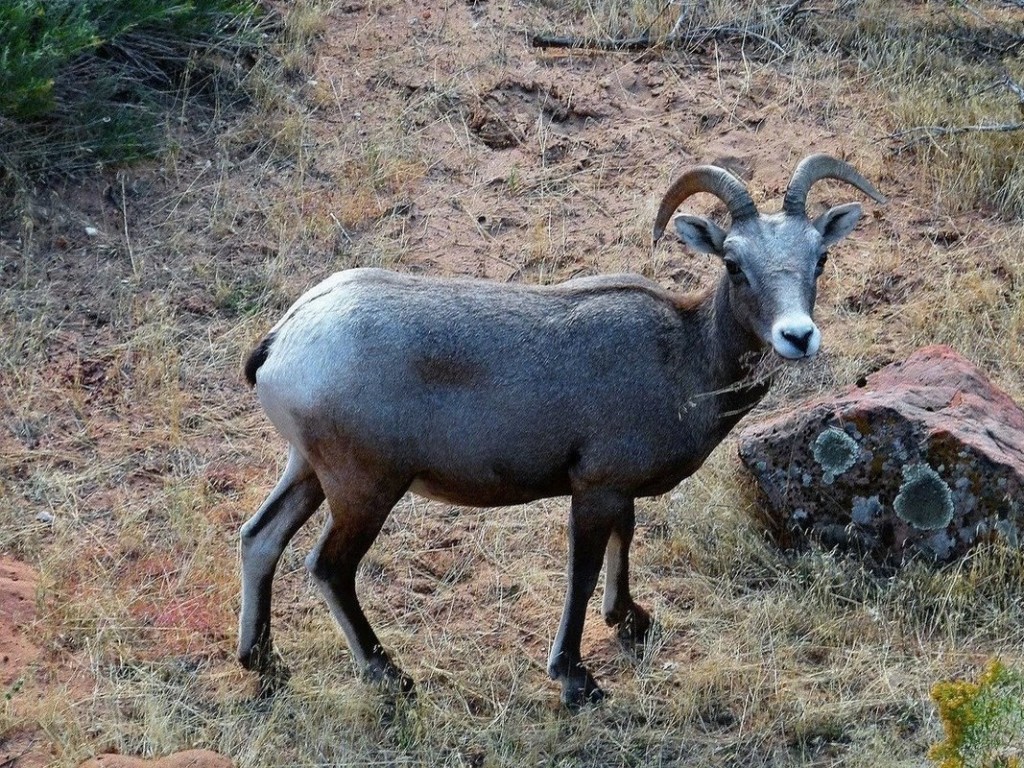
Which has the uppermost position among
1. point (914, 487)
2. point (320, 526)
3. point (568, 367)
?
point (568, 367)

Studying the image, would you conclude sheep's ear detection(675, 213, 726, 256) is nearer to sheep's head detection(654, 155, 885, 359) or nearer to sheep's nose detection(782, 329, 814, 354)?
sheep's head detection(654, 155, 885, 359)

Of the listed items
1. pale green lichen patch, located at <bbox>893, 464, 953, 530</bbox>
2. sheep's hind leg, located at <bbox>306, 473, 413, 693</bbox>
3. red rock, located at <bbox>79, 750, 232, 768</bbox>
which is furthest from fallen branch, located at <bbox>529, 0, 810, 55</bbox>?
red rock, located at <bbox>79, 750, 232, 768</bbox>

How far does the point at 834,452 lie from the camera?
715cm

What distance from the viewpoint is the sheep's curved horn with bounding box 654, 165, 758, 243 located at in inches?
246

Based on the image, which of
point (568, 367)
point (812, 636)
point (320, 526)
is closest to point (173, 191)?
point (320, 526)

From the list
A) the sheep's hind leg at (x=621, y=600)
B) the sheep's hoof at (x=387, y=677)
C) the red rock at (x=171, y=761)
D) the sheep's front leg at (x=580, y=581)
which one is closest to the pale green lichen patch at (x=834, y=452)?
the sheep's hind leg at (x=621, y=600)

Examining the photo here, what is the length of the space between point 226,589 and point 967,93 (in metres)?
6.74

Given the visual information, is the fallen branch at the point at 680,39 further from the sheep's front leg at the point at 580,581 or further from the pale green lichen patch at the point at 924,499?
the sheep's front leg at the point at 580,581

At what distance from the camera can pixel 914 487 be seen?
705 cm

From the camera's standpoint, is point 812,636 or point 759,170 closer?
point 812,636

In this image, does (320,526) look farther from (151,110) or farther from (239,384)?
(151,110)

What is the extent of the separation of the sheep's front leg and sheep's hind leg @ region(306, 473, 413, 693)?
73 cm

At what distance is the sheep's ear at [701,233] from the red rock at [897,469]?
128cm

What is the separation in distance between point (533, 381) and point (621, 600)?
1390mm
